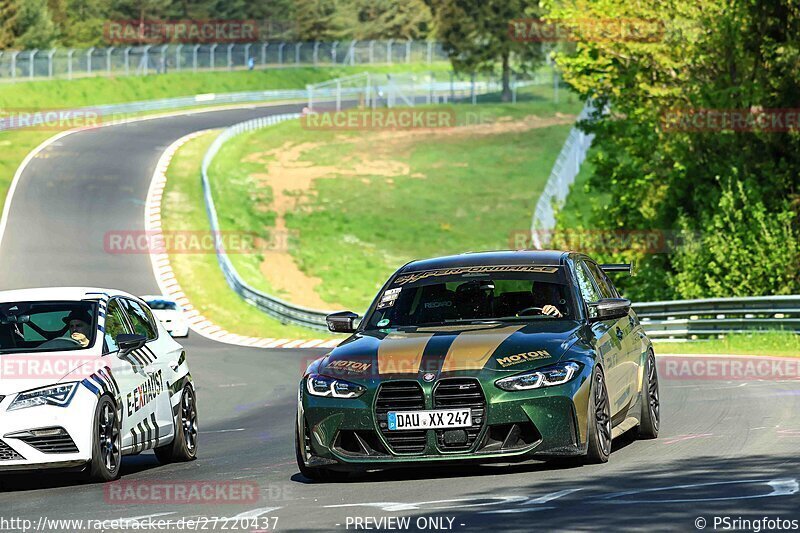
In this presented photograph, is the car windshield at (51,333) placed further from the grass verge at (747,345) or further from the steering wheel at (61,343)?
the grass verge at (747,345)

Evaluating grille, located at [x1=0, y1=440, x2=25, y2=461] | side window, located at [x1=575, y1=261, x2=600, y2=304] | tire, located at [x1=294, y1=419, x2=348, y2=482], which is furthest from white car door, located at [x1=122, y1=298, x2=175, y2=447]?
side window, located at [x1=575, y1=261, x2=600, y2=304]

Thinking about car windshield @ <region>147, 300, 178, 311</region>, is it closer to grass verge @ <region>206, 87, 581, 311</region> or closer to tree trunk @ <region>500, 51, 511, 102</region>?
grass verge @ <region>206, 87, 581, 311</region>

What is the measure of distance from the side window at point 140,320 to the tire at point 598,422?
4.43 m

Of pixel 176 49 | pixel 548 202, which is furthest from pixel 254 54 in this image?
pixel 548 202

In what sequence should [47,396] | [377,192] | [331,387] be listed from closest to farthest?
[331,387]
[47,396]
[377,192]

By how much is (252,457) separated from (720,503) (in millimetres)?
5962

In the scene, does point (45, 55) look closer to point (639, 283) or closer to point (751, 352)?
point (639, 283)

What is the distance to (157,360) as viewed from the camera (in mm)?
13539

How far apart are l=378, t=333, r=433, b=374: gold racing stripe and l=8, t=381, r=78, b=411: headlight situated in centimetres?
246

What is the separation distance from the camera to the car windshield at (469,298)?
12.0 metres

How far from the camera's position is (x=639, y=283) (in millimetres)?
42594

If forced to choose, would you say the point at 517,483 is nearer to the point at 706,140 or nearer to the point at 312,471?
the point at 312,471

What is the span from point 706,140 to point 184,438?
27.0 meters

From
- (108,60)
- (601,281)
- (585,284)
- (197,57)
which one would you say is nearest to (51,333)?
(585,284)
